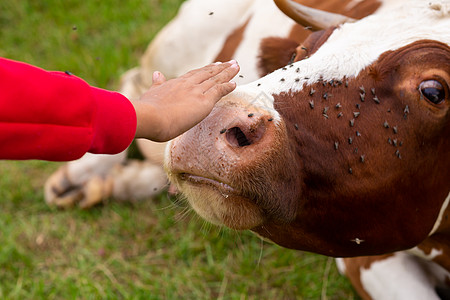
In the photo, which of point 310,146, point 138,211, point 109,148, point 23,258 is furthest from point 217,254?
point 109,148

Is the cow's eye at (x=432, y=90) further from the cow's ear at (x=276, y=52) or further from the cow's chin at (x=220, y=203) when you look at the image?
the cow's ear at (x=276, y=52)

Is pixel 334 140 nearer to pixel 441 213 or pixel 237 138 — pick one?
pixel 237 138

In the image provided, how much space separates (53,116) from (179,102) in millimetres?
384

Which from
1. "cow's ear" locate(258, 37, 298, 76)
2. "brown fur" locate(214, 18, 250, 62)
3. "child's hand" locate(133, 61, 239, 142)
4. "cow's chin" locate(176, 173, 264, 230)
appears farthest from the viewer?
"brown fur" locate(214, 18, 250, 62)

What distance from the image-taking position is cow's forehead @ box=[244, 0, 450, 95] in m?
1.97

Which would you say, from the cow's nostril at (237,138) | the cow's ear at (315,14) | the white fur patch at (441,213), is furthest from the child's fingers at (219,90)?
the white fur patch at (441,213)

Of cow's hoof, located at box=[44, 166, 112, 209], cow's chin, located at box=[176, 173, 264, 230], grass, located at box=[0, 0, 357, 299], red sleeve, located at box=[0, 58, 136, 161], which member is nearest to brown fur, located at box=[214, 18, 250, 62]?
grass, located at box=[0, 0, 357, 299]

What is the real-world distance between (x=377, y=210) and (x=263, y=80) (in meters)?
0.59

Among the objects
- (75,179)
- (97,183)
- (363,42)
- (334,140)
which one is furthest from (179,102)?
(75,179)

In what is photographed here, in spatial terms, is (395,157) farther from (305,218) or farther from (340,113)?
(305,218)

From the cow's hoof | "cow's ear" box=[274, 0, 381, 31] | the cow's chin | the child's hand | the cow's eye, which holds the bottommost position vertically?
the cow's hoof

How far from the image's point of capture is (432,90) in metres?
1.89

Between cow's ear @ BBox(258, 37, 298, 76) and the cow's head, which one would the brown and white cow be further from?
cow's ear @ BBox(258, 37, 298, 76)

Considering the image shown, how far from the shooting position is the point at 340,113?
191 centimetres
